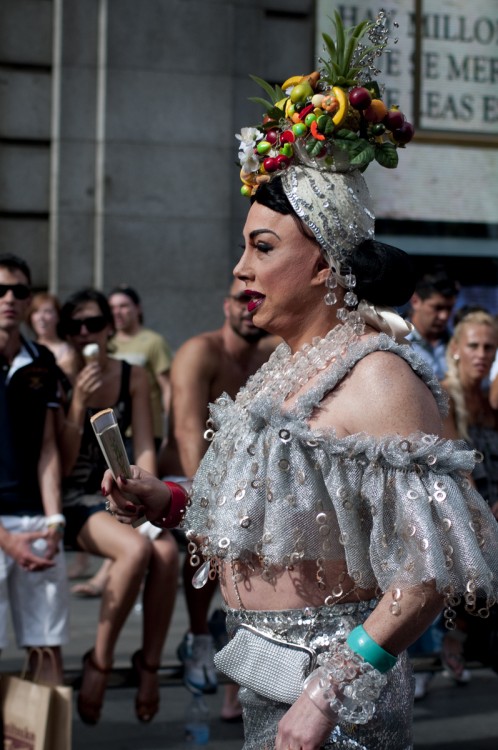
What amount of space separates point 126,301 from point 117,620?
4320mm

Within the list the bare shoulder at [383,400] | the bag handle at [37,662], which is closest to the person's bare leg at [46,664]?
the bag handle at [37,662]

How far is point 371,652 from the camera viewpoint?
2650mm

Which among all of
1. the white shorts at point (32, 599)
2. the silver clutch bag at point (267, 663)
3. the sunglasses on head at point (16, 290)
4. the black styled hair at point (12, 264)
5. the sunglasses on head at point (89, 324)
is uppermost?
the black styled hair at point (12, 264)

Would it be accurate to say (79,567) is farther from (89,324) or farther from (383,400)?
(383,400)

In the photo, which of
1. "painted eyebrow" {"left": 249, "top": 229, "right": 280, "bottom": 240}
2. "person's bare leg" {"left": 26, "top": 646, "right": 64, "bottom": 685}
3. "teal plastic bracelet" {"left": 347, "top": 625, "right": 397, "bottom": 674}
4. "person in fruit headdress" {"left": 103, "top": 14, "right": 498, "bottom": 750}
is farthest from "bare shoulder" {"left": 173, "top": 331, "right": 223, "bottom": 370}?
"teal plastic bracelet" {"left": 347, "top": 625, "right": 397, "bottom": 674}

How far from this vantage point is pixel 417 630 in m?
2.67

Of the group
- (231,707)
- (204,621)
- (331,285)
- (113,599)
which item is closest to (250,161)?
(331,285)

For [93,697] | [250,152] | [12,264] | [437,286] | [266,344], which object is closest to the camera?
[250,152]

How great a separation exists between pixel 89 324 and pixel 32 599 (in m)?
1.47

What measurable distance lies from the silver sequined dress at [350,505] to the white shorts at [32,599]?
9.02 feet

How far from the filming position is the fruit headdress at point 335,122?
303 cm

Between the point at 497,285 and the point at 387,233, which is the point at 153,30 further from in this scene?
the point at 497,285

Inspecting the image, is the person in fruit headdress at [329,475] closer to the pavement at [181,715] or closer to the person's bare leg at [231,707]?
the pavement at [181,715]

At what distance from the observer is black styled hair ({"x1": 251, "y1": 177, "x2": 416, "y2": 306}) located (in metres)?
2.94
